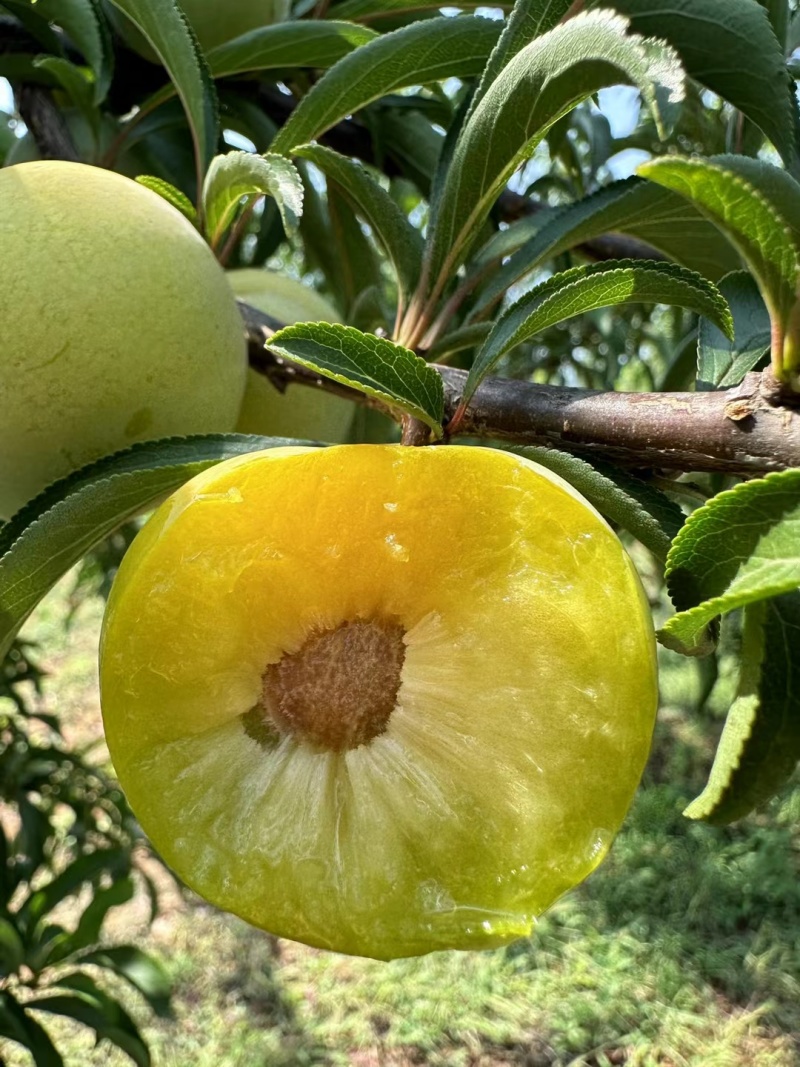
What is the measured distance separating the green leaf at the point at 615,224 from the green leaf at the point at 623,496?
22cm

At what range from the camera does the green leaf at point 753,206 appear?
0.39m

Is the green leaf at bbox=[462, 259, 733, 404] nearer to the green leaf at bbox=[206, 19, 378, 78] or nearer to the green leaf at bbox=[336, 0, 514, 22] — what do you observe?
the green leaf at bbox=[206, 19, 378, 78]

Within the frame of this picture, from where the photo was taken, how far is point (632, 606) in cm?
43

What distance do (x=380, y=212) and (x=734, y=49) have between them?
10.5 inches

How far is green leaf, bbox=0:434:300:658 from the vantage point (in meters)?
0.51

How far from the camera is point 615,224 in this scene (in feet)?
Result: 2.23

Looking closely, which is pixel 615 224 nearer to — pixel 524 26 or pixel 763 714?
pixel 524 26

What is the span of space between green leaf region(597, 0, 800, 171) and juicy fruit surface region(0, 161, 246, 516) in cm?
34

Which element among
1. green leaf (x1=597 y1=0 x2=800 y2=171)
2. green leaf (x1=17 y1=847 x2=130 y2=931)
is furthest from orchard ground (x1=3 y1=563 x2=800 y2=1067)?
green leaf (x1=597 y1=0 x2=800 y2=171)

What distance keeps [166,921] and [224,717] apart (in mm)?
2972

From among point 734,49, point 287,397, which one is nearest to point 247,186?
point 287,397

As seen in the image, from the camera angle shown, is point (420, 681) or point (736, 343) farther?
point (736, 343)

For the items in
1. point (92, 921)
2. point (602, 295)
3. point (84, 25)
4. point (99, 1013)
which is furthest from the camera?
point (92, 921)

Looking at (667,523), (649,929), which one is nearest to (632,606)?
(667,523)
